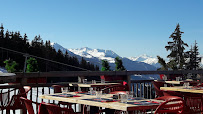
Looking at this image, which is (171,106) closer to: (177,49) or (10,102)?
(10,102)

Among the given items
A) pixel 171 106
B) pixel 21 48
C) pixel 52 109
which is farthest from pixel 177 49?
pixel 52 109

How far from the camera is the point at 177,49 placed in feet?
165

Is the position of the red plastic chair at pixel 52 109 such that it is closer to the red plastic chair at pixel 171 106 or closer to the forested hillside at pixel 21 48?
the red plastic chair at pixel 171 106

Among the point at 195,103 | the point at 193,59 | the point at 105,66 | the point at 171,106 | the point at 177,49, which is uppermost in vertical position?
the point at 177,49

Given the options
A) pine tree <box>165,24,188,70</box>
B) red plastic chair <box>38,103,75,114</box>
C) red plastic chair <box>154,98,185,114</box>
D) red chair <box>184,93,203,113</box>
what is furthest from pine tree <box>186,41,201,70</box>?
red plastic chair <box>38,103,75,114</box>

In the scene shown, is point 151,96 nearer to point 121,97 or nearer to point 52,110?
point 121,97

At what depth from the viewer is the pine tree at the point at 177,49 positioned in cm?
4930

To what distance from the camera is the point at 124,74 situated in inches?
384

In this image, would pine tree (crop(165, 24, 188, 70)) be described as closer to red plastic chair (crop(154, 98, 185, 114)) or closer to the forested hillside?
the forested hillside

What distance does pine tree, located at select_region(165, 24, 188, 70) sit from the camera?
49.3 m

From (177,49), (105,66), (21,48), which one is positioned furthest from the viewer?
(21,48)

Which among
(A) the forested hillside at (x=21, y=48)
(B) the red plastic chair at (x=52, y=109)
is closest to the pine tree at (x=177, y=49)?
(A) the forested hillside at (x=21, y=48)

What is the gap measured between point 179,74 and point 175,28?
3881 cm

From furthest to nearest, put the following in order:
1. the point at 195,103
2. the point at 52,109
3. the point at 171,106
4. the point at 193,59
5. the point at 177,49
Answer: the point at 193,59, the point at 177,49, the point at 195,103, the point at 171,106, the point at 52,109
